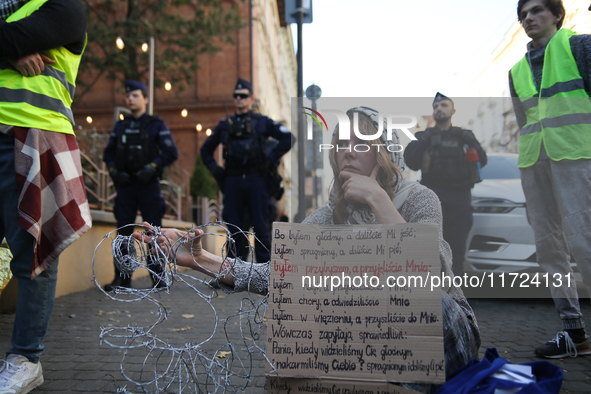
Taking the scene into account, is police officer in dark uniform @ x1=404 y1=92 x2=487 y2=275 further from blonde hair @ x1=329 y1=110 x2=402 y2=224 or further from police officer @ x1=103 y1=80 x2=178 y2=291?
police officer @ x1=103 y1=80 x2=178 y2=291

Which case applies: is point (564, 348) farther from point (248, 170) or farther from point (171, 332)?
point (248, 170)

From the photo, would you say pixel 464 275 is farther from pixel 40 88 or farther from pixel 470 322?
pixel 40 88

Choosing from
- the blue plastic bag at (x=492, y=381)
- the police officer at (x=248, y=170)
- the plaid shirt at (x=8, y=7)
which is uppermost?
the plaid shirt at (x=8, y=7)

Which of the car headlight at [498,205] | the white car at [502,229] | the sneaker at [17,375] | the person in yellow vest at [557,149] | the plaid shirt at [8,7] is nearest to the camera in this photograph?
the sneaker at [17,375]

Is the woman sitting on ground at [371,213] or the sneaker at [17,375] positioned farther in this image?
the sneaker at [17,375]

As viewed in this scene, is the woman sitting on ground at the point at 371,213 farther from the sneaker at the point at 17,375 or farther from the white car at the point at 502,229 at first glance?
the white car at the point at 502,229

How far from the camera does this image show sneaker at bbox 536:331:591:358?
2.53 meters

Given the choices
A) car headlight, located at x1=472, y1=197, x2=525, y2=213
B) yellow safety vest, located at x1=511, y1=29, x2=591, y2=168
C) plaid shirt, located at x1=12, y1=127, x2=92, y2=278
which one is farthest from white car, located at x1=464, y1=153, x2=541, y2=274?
plaid shirt, located at x1=12, y1=127, x2=92, y2=278

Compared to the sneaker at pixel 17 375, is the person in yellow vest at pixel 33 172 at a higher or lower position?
higher

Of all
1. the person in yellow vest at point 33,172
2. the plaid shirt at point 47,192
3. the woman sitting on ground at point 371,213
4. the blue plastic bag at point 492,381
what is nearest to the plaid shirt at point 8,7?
the person in yellow vest at point 33,172

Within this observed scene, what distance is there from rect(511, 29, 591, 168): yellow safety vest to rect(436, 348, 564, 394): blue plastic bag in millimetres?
1341

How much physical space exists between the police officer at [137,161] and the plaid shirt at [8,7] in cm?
252

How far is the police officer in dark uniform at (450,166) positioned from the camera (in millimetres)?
2500

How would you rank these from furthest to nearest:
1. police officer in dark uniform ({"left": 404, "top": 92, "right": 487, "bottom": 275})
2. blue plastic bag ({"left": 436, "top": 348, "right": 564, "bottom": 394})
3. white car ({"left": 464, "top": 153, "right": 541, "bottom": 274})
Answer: white car ({"left": 464, "top": 153, "right": 541, "bottom": 274}) < police officer in dark uniform ({"left": 404, "top": 92, "right": 487, "bottom": 275}) < blue plastic bag ({"left": 436, "top": 348, "right": 564, "bottom": 394})
